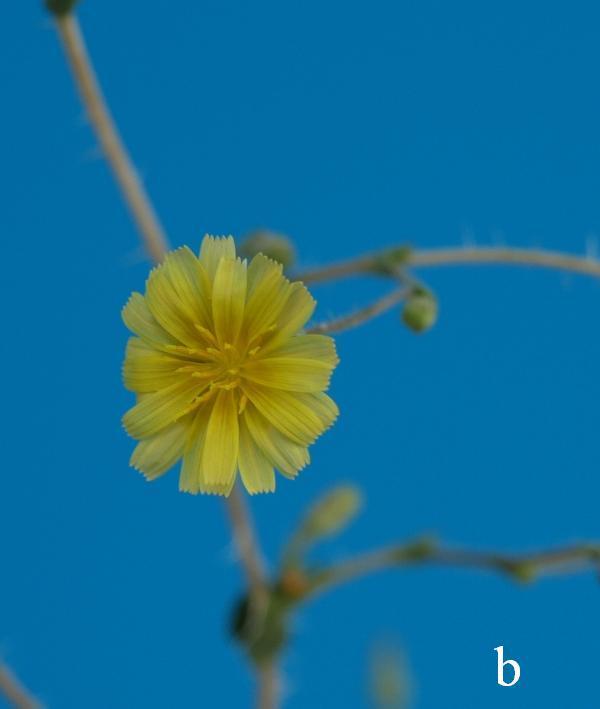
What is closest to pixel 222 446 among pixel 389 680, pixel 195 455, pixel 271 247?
pixel 195 455

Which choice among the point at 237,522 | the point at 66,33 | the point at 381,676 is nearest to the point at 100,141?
the point at 66,33

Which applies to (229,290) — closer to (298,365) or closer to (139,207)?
(298,365)

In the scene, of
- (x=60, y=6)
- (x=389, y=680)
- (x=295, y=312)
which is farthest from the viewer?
(x=389, y=680)

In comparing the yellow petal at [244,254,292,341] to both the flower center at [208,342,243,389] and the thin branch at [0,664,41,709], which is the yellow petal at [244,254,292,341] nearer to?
the flower center at [208,342,243,389]

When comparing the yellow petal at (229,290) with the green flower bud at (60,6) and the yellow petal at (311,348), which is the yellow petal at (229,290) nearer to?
the yellow petal at (311,348)

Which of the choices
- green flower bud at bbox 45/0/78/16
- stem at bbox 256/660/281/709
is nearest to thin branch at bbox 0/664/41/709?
stem at bbox 256/660/281/709

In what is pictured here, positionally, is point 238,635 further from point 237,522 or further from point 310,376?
point 310,376
